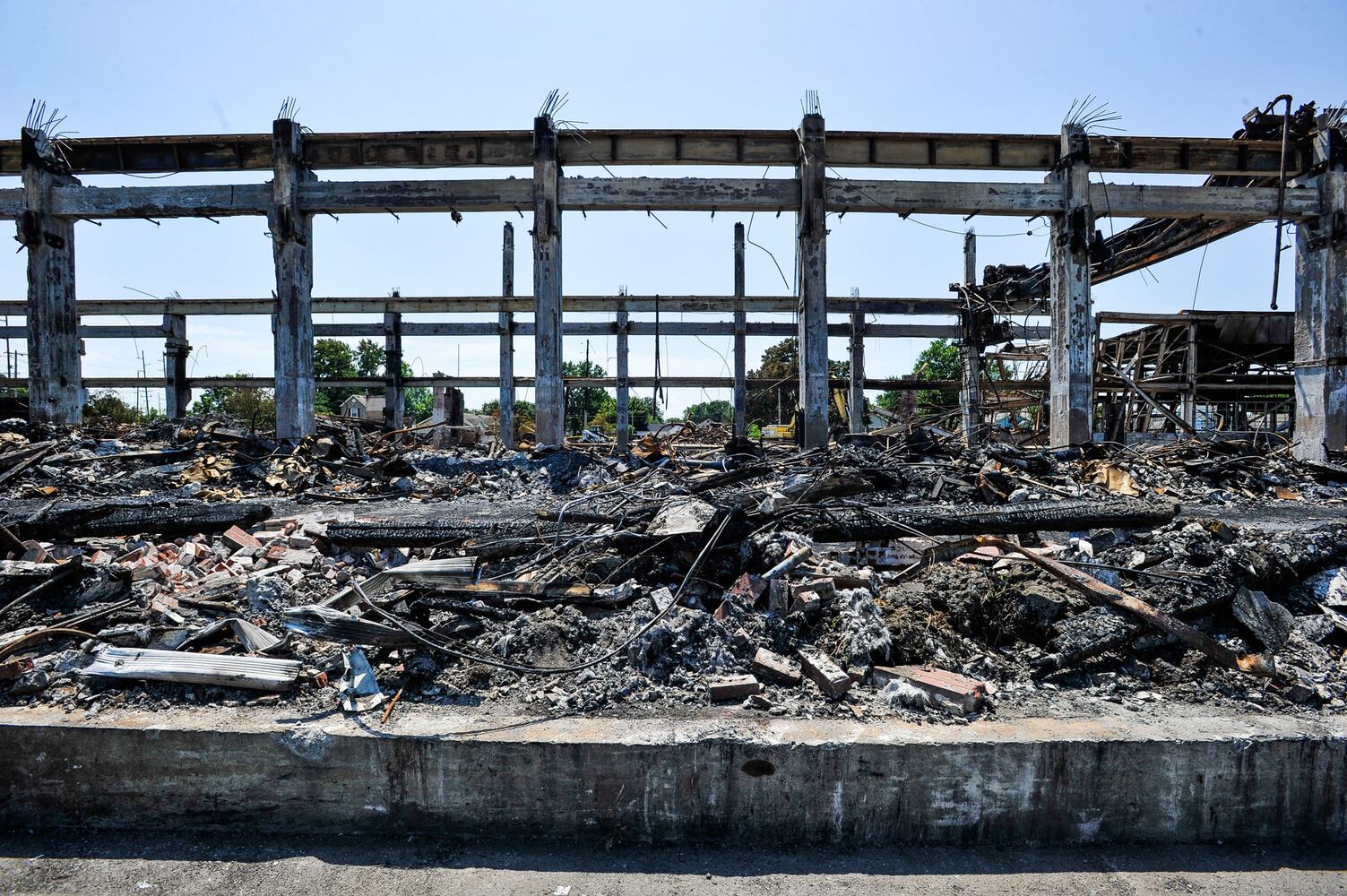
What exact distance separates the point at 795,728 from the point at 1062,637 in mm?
1841

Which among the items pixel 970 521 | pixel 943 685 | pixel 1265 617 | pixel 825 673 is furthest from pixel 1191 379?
pixel 825 673

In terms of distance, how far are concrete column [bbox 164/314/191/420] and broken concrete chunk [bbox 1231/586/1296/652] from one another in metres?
24.0

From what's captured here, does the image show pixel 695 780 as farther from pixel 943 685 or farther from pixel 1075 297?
pixel 1075 297

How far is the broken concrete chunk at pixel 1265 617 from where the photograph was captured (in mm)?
3684

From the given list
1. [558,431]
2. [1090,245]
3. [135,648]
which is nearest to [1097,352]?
[1090,245]

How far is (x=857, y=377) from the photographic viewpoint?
19.0 metres

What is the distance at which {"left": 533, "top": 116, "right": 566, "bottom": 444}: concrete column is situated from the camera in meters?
11.3

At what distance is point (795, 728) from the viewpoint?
2920mm

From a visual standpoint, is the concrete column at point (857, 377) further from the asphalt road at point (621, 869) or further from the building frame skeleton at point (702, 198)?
the asphalt road at point (621, 869)

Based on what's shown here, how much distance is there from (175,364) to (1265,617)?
24.6 m

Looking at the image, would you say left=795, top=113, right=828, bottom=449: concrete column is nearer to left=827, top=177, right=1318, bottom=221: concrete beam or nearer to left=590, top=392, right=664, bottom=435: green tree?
left=827, top=177, right=1318, bottom=221: concrete beam

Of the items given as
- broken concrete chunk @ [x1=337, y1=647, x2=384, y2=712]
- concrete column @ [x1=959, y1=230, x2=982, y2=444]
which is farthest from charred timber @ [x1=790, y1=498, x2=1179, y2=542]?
concrete column @ [x1=959, y1=230, x2=982, y2=444]

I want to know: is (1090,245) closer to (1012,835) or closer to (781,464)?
(781,464)

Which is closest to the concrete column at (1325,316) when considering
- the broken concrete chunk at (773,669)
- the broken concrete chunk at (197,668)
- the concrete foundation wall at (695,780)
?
the concrete foundation wall at (695,780)
